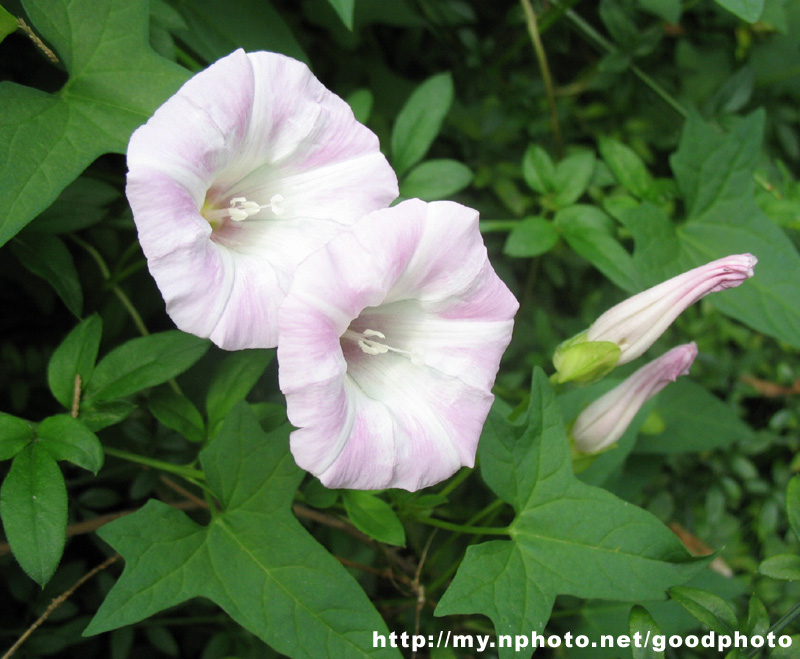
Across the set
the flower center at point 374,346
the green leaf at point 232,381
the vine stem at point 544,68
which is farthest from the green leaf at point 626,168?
the green leaf at point 232,381

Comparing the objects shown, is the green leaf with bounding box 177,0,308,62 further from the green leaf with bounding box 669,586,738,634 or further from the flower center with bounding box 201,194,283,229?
the green leaf with bounding box 669,586,738,634

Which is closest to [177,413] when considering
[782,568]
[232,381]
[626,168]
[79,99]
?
[232,381]

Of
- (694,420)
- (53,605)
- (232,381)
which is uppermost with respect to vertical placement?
(232,381)

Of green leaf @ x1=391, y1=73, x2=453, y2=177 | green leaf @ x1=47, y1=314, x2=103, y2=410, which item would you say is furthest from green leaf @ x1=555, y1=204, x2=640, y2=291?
green leaf @ x1=47, y1=314, x2=103, y2=410

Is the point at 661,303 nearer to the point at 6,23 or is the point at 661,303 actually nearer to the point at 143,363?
the point at 143,363

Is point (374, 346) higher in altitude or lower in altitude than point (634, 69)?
lower

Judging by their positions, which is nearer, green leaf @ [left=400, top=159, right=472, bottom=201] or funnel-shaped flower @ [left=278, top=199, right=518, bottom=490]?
funnel-shaped flower @ [left=278, top=199, right=518, bottom=490]
